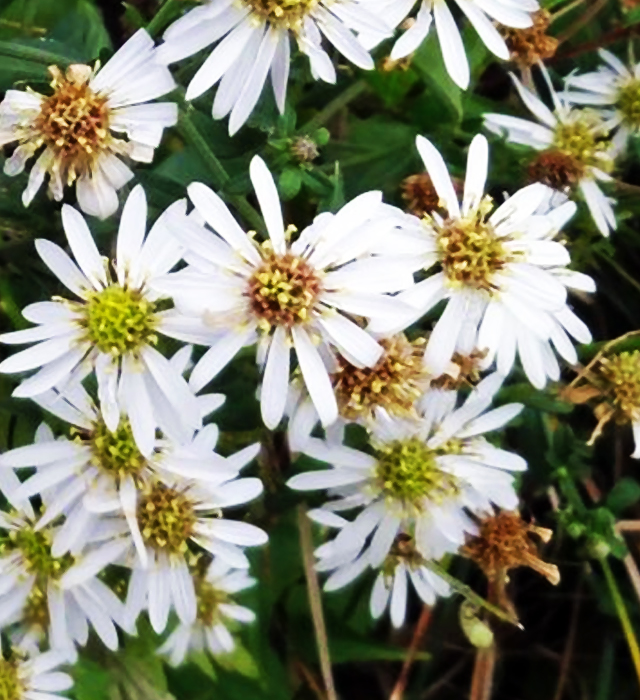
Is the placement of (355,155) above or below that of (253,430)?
above

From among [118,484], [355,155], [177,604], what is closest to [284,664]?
[177,604]

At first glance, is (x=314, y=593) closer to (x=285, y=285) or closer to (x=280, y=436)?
(x=280, y=436)

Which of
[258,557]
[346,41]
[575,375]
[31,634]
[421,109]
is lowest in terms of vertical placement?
[31,634]

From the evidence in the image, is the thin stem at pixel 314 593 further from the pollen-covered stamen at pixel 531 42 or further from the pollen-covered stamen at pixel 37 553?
the pollen-covered stamen at pixel 531 42

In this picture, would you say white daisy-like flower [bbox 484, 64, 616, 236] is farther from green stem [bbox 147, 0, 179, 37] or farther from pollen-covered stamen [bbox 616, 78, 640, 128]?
green stem [bbox 147, 0, 179, 37]

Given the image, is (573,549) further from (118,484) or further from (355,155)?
(118,484)

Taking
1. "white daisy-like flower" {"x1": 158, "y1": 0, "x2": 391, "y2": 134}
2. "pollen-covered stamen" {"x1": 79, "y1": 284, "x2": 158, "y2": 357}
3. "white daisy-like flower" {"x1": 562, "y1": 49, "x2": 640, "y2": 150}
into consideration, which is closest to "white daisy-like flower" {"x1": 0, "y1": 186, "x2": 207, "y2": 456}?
"pollen-covered stamen" {"x1": 79, "y1": 284, "x2": 158, "y2": 357}

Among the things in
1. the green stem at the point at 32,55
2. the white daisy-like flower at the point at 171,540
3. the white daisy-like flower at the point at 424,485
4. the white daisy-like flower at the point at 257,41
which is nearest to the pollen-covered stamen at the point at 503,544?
the white daisy-like flower at the point at 424,485
